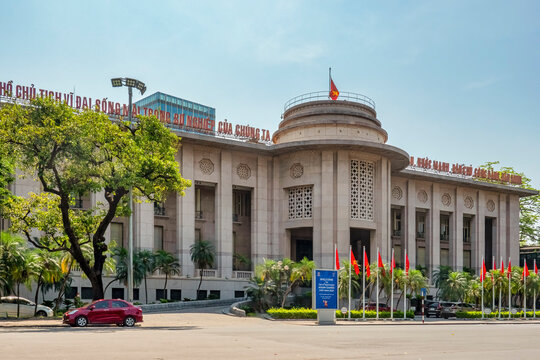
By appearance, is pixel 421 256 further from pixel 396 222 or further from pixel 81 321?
pixel 81 321

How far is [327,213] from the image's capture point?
5391cm

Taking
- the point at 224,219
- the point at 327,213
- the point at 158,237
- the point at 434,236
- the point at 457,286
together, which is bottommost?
the point at 457,286

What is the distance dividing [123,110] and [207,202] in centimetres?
1217

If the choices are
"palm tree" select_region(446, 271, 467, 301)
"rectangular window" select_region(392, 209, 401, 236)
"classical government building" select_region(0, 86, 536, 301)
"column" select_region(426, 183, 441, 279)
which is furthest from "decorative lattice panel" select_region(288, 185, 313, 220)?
"column" select_region(426, 183, 441, 279)

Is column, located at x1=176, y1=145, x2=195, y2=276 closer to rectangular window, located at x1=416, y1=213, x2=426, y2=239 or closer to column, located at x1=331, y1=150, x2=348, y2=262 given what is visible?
column, located at x1=331, y1=150, x2=348, y2=262

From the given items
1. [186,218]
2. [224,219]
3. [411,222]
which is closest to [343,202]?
[224,219]

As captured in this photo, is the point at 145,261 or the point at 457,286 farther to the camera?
the point at 457,286

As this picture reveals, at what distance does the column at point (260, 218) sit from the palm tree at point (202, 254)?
571 centimetres

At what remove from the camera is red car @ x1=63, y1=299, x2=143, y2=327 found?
2731 cm

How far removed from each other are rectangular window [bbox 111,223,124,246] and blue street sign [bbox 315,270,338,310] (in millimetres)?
22234

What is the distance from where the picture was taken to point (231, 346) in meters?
17.5

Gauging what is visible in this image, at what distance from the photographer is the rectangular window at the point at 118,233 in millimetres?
51653

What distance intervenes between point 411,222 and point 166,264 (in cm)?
2783

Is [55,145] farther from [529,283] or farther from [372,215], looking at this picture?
[529,283]
